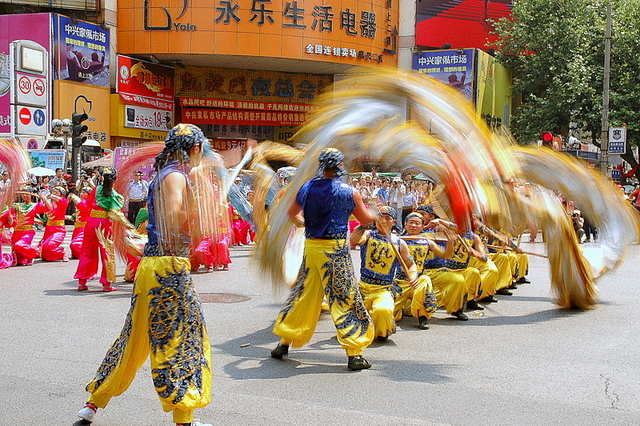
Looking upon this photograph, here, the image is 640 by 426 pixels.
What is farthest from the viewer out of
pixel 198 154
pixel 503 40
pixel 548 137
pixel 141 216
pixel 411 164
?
pixel 503 40

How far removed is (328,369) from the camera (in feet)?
19.4

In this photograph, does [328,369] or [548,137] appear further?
[548,137]

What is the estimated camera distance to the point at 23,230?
12.6 m

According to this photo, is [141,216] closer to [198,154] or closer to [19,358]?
[19,358]

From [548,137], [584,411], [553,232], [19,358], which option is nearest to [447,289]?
[553,232]

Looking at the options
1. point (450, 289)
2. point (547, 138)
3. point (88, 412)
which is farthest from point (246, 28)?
point (88, 412)

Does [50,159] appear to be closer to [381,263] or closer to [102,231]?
[102,231]

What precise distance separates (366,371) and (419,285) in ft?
6.65

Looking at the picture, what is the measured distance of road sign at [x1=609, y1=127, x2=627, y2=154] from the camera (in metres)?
22.2

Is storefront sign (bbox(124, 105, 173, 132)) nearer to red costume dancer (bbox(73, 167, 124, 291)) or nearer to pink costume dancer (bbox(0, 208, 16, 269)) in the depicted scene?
pink costume dancer (bbox(0, 208, 16, 269))

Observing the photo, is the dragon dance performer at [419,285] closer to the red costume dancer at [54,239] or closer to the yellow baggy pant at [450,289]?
the yellow baggy pant at [450,289]

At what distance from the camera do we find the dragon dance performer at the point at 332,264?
5828 millimetres

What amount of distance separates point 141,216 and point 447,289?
490 cm

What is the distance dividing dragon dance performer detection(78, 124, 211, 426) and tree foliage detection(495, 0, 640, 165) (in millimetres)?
25217
